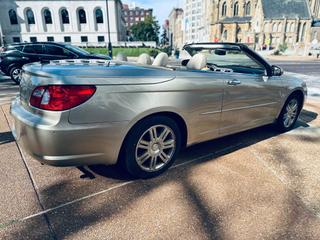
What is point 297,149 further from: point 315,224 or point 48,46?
point 48,46

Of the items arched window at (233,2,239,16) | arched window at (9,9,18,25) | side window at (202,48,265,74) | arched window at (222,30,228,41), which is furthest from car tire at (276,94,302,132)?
arched window at (233,2,239,16)

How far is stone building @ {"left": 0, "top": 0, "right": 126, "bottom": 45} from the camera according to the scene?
146 feet

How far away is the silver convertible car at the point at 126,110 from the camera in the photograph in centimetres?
208

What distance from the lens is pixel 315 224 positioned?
208 centimetres

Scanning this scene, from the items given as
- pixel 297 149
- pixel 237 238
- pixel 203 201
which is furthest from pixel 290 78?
pixel 237 238

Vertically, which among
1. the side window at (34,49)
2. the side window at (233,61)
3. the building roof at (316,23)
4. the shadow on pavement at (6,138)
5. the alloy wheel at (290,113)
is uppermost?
the building roof at (316,23)

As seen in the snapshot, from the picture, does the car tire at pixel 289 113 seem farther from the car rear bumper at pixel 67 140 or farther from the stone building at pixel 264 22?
the stone building at pixel 264 22

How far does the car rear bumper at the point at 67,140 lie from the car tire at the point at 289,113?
3.06 m

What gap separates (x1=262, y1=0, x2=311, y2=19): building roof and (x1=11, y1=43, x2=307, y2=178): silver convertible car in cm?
7684

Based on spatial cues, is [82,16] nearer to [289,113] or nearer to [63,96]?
[289,113]

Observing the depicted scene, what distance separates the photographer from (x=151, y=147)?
269 centimetres

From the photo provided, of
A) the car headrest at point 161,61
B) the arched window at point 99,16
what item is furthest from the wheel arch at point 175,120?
the arched window at point 99,16

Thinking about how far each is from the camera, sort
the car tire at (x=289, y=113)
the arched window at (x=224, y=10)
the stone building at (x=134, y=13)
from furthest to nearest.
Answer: the stone building at (x=134, y=13) < the arched window at (x=224, y=10) < the car tire at (x=289, y=113)

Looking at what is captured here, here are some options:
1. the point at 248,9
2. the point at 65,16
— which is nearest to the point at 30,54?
the point at 65,16
